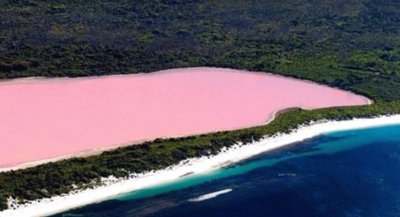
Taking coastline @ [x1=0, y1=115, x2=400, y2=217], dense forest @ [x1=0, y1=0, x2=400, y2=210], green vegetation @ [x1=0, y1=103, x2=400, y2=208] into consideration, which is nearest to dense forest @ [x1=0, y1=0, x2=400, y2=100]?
dense forest @ [x1=0, y1=0, x2=400, y2=210]

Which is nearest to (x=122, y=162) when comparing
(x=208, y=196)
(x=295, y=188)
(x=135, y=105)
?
(x=208, y=196)

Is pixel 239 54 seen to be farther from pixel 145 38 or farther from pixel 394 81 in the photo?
pixel 394 81

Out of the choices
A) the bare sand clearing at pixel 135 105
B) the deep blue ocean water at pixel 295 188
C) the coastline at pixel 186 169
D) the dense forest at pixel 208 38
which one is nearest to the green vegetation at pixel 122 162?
the coastline at pixel 186 169

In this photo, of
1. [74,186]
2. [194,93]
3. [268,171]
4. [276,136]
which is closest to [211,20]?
[194,93]

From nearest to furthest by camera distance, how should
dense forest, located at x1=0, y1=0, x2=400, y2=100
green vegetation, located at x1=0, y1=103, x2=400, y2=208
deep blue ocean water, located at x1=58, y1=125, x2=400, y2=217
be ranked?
green vegetation, located at x1=0, y1=103, x2=400, y2=208, deep blue ocean water, located at x1=58, y1=125, x2=400, y2=217, dense forest, located at x1=0, y1=0, x2=400, y2=100

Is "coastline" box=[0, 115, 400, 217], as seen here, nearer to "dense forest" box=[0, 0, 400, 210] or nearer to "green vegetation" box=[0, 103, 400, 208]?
"green vegetation" box=[0, 103, 400, 208]

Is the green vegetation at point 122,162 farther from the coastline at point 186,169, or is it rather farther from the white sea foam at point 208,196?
the white sea foam at point 208,196
